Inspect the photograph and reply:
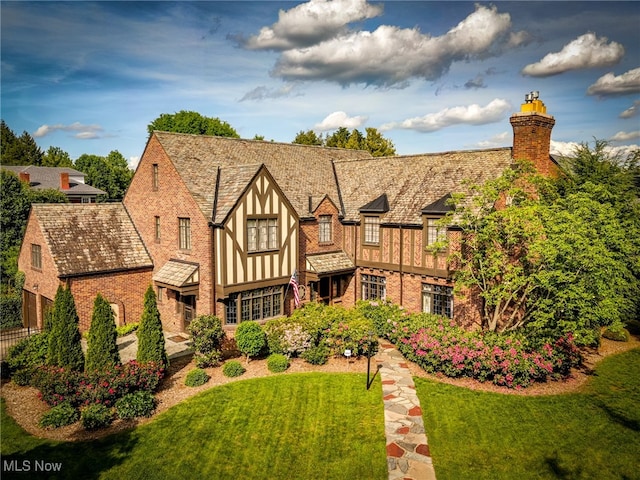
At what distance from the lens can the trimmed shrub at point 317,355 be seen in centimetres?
1828

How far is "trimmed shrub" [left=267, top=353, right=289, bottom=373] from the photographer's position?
17594 millimetres

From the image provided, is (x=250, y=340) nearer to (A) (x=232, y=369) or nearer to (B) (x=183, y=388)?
(A) (x=232, y=369)

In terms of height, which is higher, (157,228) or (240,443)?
(157,228)

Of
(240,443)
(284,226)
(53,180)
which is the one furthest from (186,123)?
(240,443)

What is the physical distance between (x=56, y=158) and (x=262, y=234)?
299ft

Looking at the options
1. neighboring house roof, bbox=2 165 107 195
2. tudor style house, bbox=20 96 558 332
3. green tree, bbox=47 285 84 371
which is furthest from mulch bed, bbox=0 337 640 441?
neighboring house roof, bbox=2 165 107 195

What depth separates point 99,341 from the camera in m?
15.0

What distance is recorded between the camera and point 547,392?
16.2 m

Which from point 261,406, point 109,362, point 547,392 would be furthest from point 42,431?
point 547,392

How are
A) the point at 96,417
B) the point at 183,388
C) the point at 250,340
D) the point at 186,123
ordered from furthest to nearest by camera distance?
the point at 186,123, the point at 250,340, the point at 183,388, the point at 96,417

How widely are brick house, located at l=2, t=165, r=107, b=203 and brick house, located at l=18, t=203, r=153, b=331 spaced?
4231 centimetres

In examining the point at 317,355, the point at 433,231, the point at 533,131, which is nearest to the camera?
the point at 317,355

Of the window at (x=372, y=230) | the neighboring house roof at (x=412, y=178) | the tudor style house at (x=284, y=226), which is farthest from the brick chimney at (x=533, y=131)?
the window at (x=372, y=230)

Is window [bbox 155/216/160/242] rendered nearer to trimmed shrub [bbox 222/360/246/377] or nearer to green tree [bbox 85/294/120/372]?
green tree [bbox 85/294/120/372]
